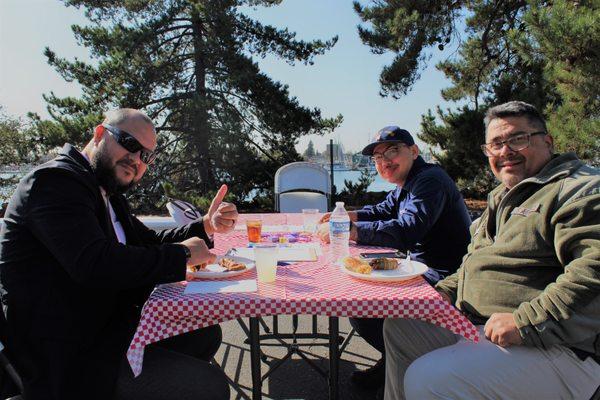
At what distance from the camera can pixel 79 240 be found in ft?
4.85

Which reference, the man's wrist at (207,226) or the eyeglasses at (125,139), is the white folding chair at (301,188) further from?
the eyeglasses at (125,139)

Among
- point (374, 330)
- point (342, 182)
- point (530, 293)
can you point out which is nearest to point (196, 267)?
point (374, 330)

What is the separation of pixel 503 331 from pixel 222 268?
3.69 ft

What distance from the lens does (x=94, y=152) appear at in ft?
5.97

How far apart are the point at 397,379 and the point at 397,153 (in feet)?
4.32

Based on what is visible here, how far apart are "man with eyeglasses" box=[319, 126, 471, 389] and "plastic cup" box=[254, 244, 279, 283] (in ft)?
2.45

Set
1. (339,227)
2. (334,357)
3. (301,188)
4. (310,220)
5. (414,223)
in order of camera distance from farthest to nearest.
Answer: (301,188) < (310,220) < (414,223) < (339,227) < (334,357)

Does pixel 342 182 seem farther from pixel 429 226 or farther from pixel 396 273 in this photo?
pixel 396 273

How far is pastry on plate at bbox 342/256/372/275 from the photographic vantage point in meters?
1.71

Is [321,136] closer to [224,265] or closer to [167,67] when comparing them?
[167,67]

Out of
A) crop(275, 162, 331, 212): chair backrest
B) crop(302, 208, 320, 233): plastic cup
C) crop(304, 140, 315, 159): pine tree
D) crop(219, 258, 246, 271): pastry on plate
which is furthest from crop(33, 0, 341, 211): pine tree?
crop(219, 258, 246, 271): pastry on plate

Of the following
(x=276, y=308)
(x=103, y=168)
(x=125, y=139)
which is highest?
(x=125, y=139)

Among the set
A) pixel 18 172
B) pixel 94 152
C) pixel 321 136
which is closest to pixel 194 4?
pixel 321 136

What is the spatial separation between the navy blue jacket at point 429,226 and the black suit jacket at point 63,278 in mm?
1156
